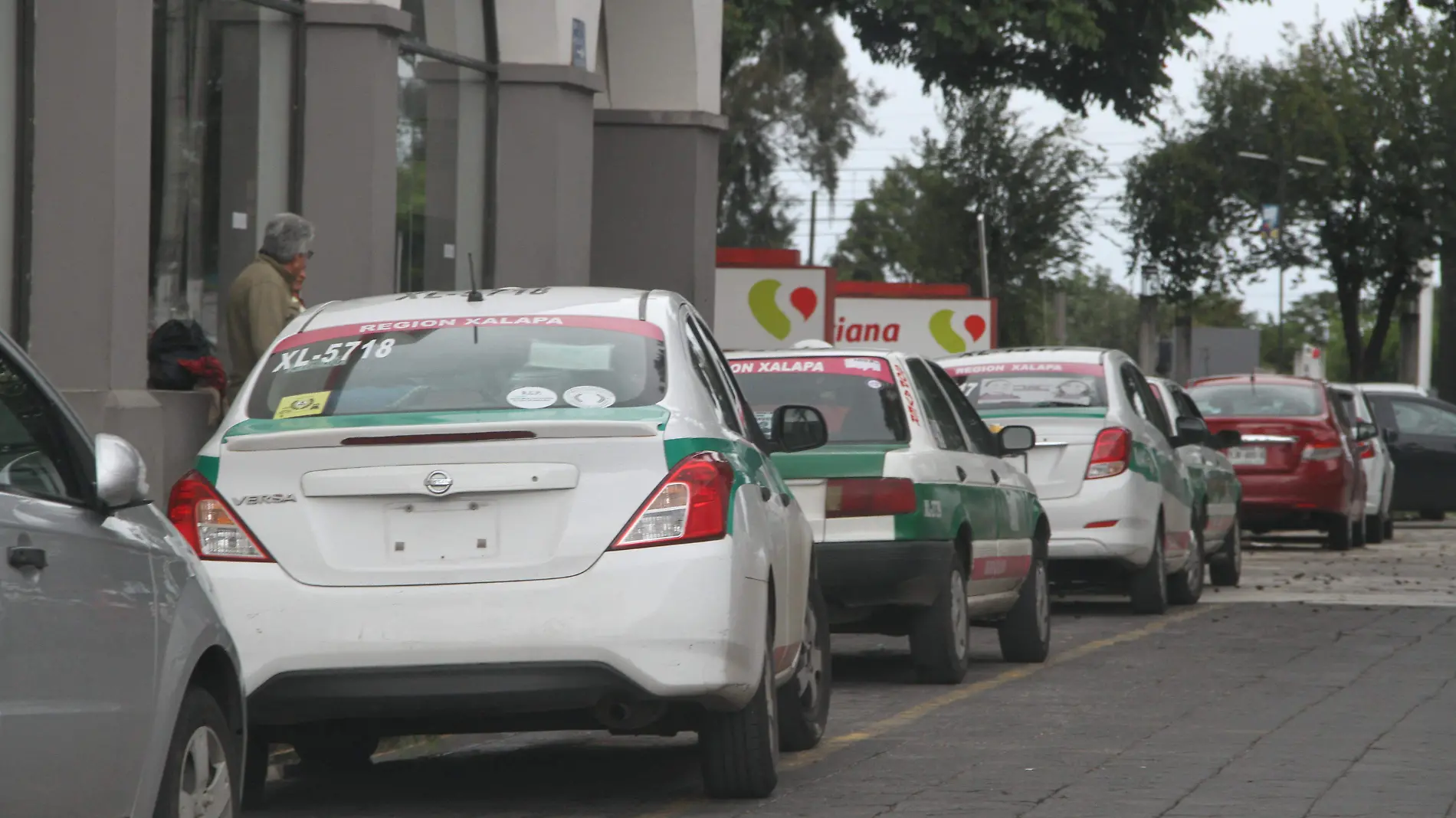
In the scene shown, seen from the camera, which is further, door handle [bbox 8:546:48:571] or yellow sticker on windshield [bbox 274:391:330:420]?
yellow sticker on windshield [bbox 274:391:330:420]

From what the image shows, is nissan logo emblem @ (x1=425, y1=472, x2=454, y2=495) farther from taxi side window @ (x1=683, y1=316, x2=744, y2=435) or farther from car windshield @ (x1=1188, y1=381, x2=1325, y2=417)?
car windshield @ (x1=1188, y1=381, x2=1325, y2=417)

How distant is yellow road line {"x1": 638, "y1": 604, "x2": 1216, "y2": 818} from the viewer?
855 cm

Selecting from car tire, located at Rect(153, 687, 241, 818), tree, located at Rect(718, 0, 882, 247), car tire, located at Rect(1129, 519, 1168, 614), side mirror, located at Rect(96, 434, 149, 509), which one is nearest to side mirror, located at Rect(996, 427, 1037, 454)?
car tire, located at Rect(1129, 519, 1168, 614)

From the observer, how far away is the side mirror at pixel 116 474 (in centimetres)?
512

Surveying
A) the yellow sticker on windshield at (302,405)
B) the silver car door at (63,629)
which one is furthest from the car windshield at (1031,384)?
the silver car door at (63,629)

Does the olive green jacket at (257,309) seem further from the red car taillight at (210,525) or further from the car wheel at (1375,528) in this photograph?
the car wheel at (1375,528)

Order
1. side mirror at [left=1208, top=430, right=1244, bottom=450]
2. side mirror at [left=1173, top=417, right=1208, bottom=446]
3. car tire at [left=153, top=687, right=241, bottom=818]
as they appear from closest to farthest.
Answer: car tire at [left=153, top=687, right=241, bottom=818]
side mirror at [left=1173, top=417, right=1208, bottom=446]
side mirror at [left=1208, top=430, right=1244, bottom=450]

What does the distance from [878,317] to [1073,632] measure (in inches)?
580

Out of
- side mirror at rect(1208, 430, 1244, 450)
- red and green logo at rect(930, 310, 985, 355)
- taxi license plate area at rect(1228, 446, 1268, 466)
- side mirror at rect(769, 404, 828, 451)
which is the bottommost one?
taxi license plate area at rect(1228, 446, 1268, 466)

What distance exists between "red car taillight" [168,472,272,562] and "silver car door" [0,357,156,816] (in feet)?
5.27

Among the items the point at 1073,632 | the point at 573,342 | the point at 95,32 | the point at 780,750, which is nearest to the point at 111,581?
the point at 573,342

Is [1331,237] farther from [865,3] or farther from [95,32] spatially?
[95,32]

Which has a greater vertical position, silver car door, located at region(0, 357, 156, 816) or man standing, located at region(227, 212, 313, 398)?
man standing, located at region(227, 212, 313, 398)

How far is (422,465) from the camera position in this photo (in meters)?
6.98
